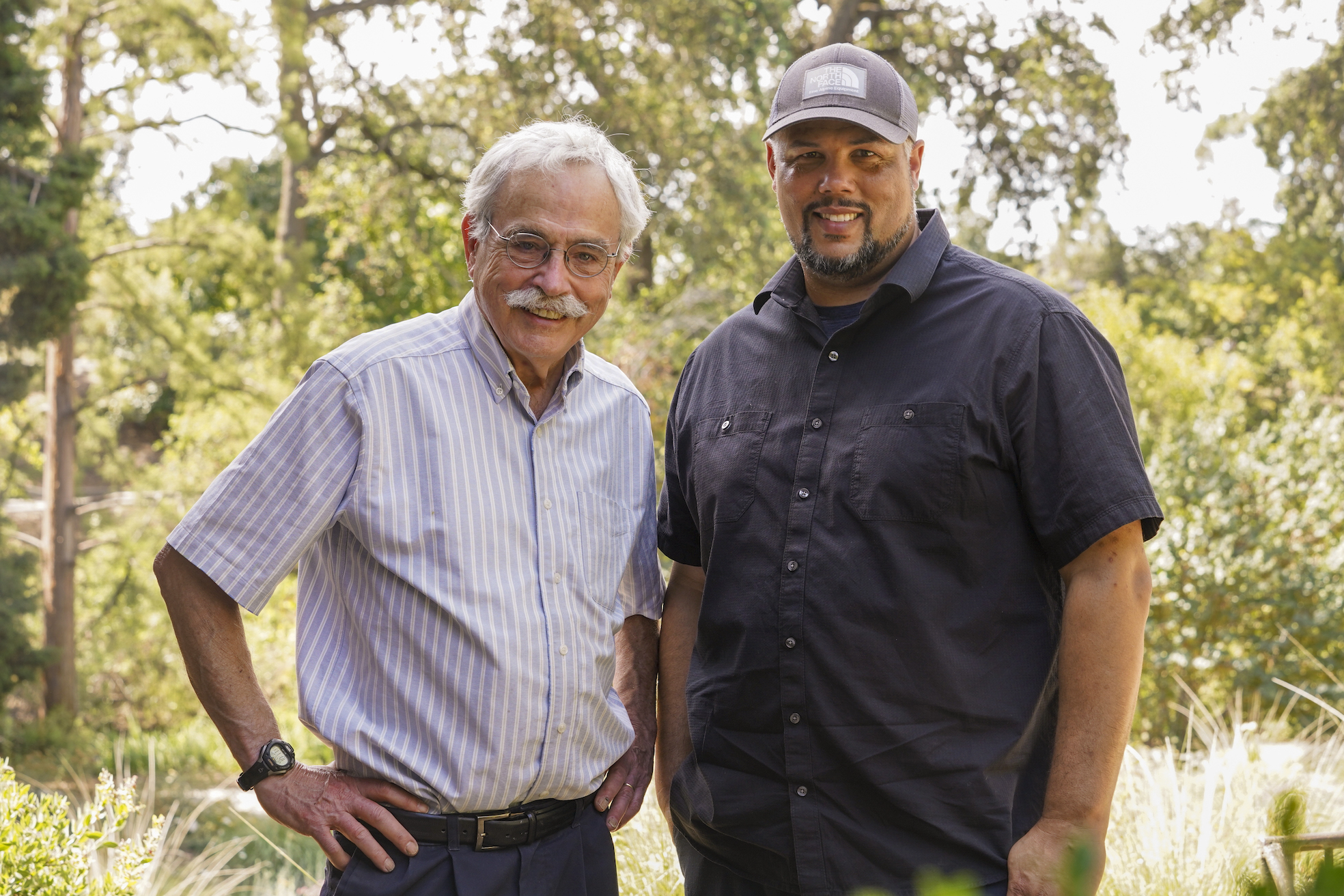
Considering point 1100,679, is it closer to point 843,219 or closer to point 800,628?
point 800,628

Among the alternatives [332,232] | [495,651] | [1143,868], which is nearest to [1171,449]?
[1143,868]

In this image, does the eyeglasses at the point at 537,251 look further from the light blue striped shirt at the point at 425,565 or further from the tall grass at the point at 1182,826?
the tall grass at the point at 1182,826

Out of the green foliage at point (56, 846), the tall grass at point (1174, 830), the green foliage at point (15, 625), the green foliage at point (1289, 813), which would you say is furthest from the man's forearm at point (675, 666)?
the green foliage at point (15, 625)

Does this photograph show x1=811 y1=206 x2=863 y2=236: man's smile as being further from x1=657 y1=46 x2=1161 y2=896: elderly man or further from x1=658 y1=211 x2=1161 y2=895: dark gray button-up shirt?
x1=658 y1=211 x2=1161 y2=895: dark gray button-up shirt

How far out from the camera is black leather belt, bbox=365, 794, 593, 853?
2.14 meters

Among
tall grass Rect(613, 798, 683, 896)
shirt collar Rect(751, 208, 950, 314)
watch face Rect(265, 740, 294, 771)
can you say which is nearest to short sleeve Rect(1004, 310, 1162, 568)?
shirt collar Rect(751, 208, 950, 314)

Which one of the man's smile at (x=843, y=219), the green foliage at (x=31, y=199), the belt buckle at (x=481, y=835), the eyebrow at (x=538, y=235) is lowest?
the belt buckle at (x=481, y=835)

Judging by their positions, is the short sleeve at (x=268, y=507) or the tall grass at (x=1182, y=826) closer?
the short sleeve at (x=268, y=507)

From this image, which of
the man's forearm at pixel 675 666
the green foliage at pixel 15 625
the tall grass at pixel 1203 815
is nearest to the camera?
the man's forearm at pixel 675 666

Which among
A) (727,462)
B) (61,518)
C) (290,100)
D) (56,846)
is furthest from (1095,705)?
(61,518)

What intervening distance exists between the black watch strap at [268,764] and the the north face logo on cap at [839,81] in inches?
67.4

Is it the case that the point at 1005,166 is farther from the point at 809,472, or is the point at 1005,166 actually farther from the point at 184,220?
the point at 809,472

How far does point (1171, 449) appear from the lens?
29.5 ft

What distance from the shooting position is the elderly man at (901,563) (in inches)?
81.1
